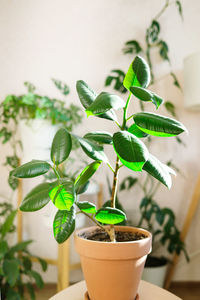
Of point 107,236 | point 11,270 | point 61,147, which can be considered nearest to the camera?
point 61,147

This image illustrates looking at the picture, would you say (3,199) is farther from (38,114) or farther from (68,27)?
(68,27)

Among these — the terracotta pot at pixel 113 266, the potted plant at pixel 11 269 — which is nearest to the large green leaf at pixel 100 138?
the terracotta pot at pixel 113 266

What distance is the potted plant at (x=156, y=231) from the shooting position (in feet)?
6.01

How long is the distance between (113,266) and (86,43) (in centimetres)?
179

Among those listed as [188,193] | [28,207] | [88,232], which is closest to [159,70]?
[188,193]

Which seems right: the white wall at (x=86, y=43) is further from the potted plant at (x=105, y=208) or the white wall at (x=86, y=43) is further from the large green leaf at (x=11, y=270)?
the potted plant at (x=105, y=208)

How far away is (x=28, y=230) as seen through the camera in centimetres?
208

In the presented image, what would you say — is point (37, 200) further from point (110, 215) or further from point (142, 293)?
point (142, 293)

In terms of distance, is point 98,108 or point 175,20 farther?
point 175,20

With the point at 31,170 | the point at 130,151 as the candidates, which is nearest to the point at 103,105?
the point at 130,151

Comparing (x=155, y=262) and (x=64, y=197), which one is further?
(x=155, y=262)

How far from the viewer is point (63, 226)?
0.63 metres

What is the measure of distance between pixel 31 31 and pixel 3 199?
4.02 ft

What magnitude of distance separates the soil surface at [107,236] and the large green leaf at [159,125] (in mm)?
309
